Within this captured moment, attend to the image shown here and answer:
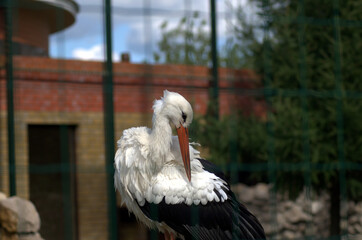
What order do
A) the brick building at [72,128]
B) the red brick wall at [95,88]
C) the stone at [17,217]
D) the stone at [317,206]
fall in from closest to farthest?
the stone at [17,217]
the brick building at [72,128]
the red brick wall at [95,88]
the stone at [317,206]

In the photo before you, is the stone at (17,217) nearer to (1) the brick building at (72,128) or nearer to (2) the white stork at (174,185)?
(1) the brick building at (72,128)

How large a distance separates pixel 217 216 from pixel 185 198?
182 millimetres

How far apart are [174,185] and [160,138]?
232 mm

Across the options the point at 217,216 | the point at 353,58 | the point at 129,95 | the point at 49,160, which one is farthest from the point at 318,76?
the point at 217,216

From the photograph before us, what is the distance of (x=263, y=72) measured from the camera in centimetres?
577

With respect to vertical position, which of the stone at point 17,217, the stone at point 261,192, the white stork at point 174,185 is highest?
the white stork at point 174,185

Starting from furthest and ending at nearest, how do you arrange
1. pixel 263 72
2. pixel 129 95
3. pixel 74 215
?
pixel 263 72 < pixel 129 95 < pixel 74 215

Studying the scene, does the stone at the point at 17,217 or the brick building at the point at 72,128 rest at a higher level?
the brick building at the point at 72,128

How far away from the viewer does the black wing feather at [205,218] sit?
3.23 m

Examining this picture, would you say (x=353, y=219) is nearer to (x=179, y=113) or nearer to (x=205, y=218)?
(x=205, y=218)

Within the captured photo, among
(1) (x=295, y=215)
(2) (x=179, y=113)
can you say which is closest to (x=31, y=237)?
(2) (x=179, y=113)

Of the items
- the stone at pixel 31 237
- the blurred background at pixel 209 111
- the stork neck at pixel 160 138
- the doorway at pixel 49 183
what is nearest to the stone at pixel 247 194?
the blurred background at pixel 209 111

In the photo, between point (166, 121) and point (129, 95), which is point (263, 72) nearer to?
point (129, 95)

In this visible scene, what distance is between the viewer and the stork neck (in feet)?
10.4
